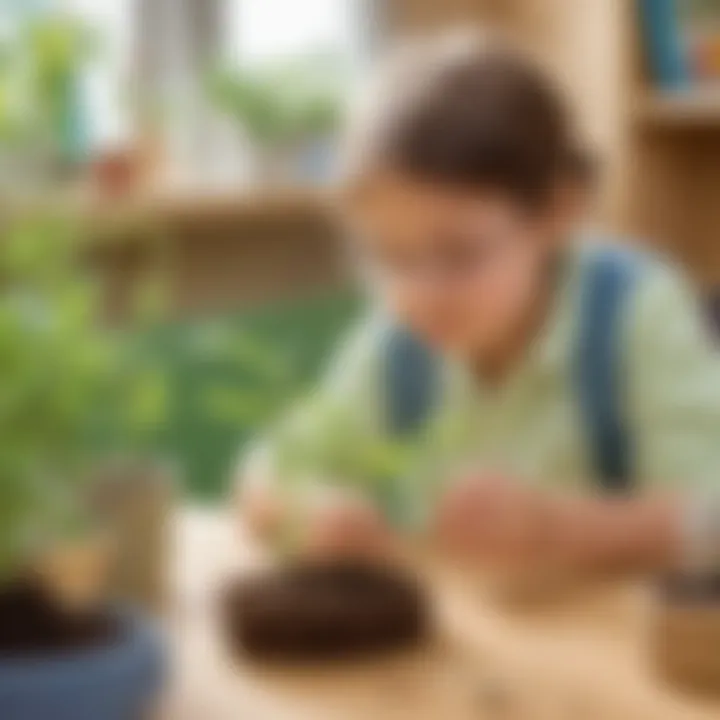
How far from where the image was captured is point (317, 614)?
0.74 m

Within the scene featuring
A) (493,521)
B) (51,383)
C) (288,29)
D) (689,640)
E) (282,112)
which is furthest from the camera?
(288,29)

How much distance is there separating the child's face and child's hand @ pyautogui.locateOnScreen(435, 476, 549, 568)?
14cm

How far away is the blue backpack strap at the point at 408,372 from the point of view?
3.34ft

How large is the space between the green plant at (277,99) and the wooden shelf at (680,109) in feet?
1.58

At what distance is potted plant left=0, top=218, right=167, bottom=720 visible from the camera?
0.55 m

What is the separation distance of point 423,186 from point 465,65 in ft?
0.43

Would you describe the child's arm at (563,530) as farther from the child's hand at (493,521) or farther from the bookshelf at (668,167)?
the bookshelf at (668,167)

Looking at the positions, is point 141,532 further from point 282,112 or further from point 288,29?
point 288,29

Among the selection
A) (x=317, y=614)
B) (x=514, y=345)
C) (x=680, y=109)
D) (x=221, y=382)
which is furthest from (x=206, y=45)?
(x=221, y=382)

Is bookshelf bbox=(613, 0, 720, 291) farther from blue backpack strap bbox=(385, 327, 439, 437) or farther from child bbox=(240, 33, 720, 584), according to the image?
blue backpack strap bbox=(385, 327, 439, 437)

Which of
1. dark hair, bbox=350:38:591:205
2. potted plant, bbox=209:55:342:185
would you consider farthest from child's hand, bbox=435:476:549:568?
potted plant, bbox=209:55:342:185

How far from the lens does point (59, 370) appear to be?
0.56 m

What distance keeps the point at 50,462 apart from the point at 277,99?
1.26m

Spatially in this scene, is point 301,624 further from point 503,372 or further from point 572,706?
point 503,372
